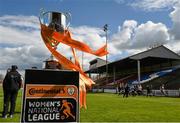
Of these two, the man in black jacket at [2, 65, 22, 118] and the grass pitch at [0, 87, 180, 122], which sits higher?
the man in black jacket at [2, 65, 22, 118]

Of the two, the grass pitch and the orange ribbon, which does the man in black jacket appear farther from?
the orange ribbon

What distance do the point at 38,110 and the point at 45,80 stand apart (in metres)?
0.42

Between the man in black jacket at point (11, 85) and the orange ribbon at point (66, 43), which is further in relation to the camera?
the man in black jacket at point (11, 85)

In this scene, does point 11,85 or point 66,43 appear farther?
point 11,85

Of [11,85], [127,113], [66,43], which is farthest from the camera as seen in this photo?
[127,113]

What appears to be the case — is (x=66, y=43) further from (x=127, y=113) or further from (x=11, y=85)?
(x=127, y=113)

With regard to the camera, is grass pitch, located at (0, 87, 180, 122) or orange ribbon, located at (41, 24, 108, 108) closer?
orange ribbon, located at (41, 24, 108, 108)

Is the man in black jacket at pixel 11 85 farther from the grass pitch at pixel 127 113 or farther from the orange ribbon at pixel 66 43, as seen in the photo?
the orange ribbon at pixel 66 43

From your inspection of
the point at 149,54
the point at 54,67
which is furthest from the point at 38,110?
the point at 149,54

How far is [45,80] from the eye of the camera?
465 cm

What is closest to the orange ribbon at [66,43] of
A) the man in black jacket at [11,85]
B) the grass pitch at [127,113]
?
the grass pitch at [127,113]

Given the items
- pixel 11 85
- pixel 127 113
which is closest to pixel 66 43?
pixel 11 85

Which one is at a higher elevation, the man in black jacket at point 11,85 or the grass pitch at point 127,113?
the man in black jacket at point 11,85

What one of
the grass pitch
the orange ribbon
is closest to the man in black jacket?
the grass pitch
